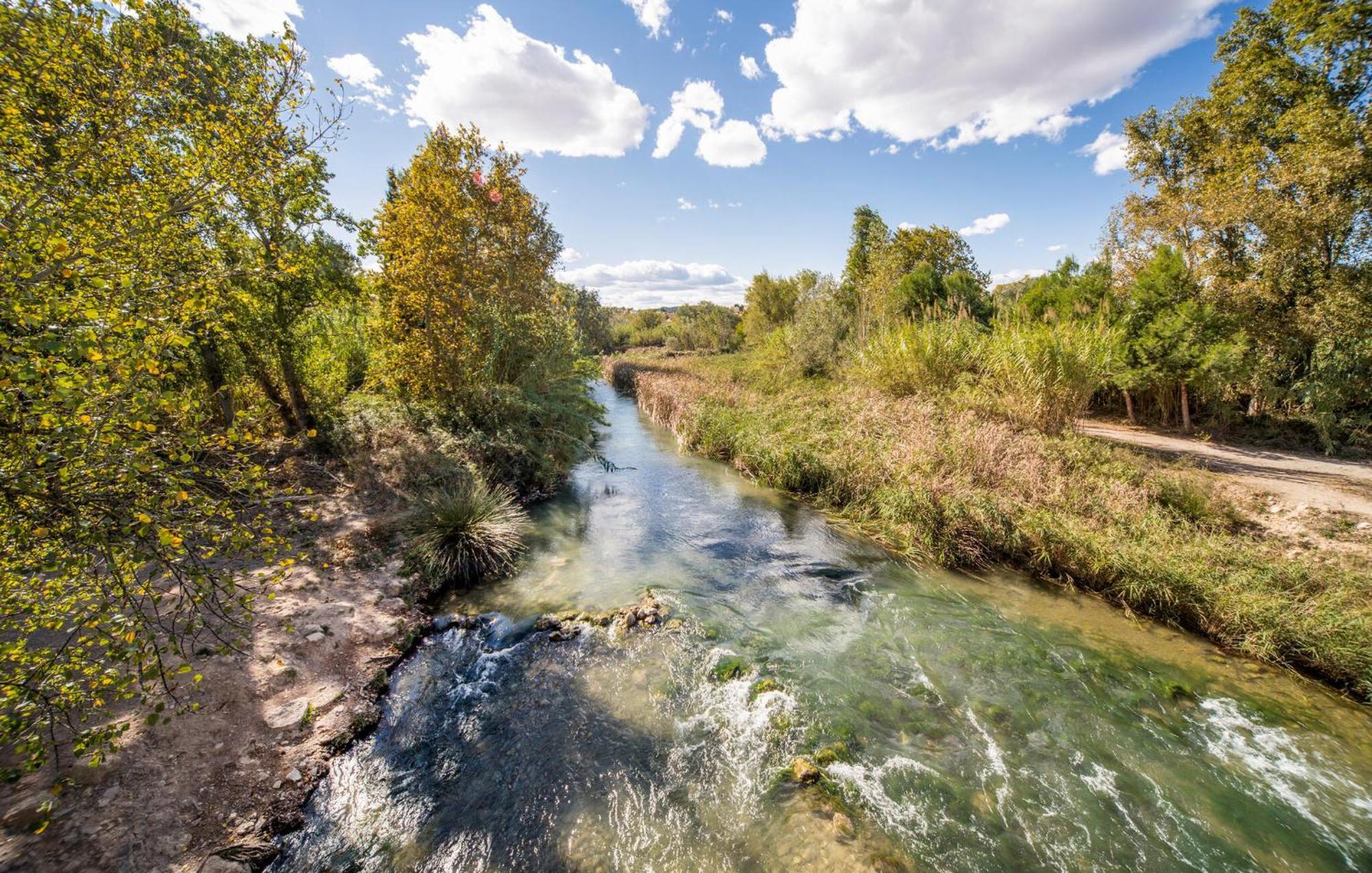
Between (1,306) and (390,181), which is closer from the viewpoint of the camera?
(1,306)

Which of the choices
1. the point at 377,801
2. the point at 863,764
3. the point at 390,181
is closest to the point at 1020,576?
the point at 863,764

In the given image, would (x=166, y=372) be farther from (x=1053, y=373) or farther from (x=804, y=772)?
(x=1053, y=373)

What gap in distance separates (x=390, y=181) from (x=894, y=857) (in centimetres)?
2120

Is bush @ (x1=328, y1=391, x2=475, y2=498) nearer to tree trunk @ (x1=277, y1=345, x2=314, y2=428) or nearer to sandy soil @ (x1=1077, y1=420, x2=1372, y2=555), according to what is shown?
tree trunk @ (x1=277, y1=345, x2=314, y2=428)

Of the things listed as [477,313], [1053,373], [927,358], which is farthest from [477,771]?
[927,358]

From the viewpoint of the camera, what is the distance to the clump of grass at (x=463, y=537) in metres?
7.35

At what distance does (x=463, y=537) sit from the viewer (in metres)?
7.68

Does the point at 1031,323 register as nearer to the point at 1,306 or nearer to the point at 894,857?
the point at 894,857

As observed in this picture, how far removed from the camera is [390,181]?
16250 mm

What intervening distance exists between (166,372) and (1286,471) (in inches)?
639

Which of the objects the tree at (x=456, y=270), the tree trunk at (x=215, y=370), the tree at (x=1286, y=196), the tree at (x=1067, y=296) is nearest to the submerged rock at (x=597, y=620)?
the tree at (x=456, y=270)

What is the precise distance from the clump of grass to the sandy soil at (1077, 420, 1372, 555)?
38.9 feet

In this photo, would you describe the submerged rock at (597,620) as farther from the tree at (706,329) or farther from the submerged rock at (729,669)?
the tree at (706,329)

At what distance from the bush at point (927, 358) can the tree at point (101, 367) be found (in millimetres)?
12865
